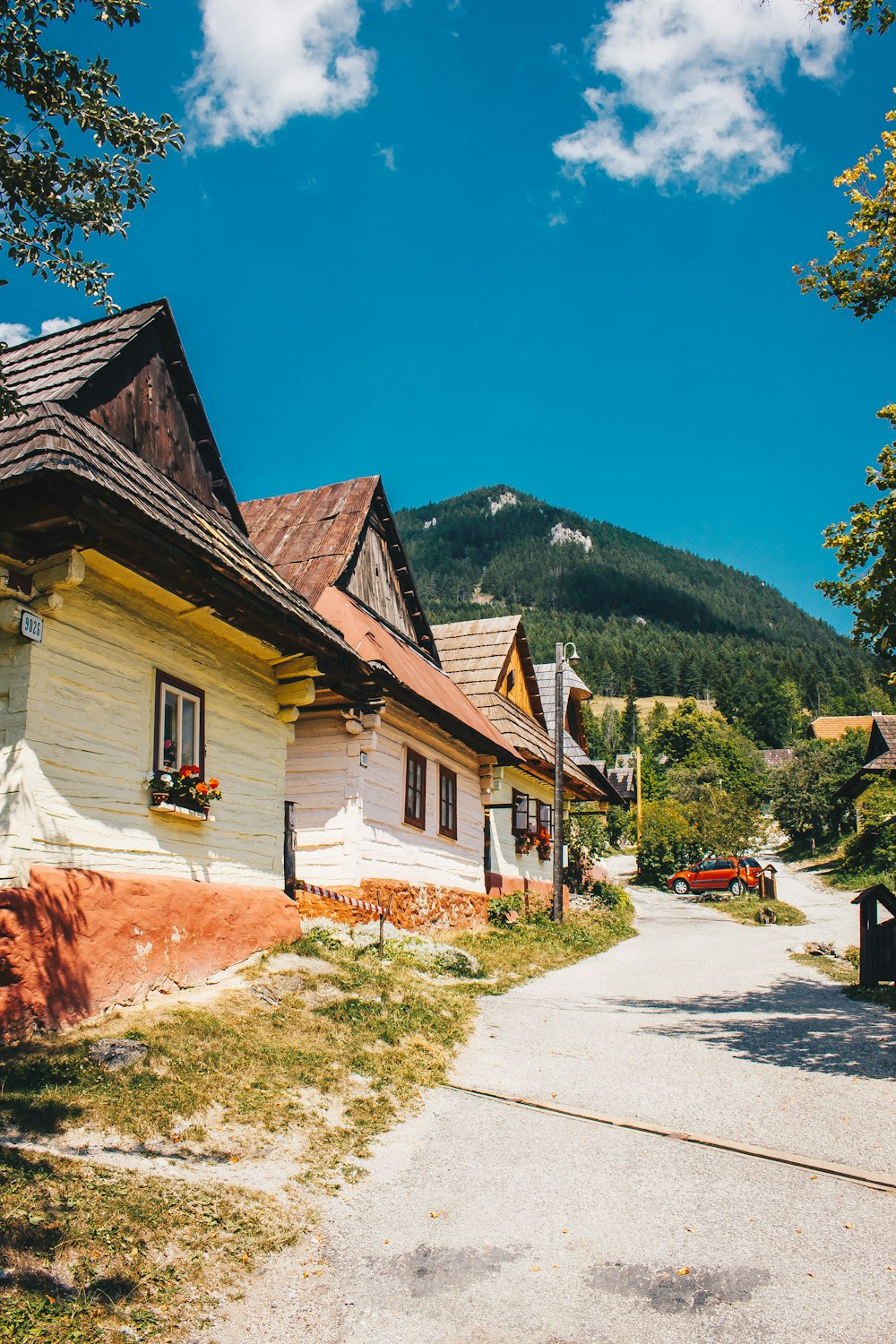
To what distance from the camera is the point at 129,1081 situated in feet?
21.3

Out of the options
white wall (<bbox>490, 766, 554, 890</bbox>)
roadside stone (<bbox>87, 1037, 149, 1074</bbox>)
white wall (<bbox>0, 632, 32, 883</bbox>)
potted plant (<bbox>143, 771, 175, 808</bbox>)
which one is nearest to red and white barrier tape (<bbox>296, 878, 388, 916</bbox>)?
potted plant (<bbox>143, 771, 175, 808</bbox>)

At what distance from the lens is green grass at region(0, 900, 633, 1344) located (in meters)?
4.28

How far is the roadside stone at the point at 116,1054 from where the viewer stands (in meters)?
6.68

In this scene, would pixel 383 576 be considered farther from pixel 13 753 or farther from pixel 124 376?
pixel 13 753

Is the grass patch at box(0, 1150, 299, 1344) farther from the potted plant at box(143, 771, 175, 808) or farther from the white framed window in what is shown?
the white framed window

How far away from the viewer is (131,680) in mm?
8828

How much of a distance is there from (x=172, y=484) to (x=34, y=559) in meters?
3.19

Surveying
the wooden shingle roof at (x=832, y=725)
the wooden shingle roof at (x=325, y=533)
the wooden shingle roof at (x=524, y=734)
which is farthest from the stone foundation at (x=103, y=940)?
the wooden shingle roof at (x=832, y=725)

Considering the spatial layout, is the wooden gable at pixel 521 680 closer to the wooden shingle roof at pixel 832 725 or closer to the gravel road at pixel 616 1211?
the gravel road at pixel 616 1211

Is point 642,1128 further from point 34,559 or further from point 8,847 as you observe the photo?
point 34,559

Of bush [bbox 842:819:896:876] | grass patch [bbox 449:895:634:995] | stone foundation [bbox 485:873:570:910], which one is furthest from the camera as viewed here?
bush [bbox 842:819:896:876]

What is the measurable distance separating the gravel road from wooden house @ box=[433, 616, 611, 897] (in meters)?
11.7

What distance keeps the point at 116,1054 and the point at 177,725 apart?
3.57m

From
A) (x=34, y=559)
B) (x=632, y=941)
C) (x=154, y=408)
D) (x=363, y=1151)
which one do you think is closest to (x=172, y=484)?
(x=154, y=408)
